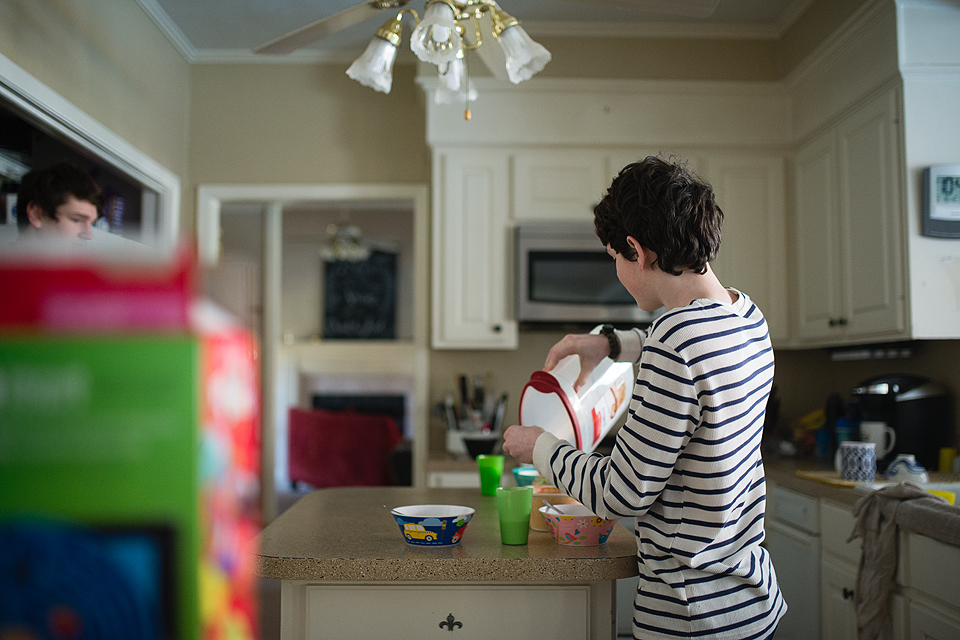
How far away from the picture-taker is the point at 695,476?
3.19ft

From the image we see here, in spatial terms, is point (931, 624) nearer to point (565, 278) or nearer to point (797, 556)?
point (797, 556)

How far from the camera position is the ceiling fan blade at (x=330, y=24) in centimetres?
169

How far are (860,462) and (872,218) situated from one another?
0.86 meters

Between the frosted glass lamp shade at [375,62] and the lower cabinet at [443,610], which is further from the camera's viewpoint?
the frosted glass lamp shade at [375,62]

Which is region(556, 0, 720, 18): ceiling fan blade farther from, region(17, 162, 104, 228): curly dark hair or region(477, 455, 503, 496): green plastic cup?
region(17, 162, 104, 228): curly dark hair

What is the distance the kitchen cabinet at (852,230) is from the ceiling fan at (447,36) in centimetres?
121

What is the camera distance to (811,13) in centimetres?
298

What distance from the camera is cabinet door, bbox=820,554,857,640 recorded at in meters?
2.14

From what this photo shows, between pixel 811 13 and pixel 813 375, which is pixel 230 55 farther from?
pixel 813 375

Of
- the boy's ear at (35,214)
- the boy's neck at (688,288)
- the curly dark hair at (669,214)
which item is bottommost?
the boy's neck at (688,288)

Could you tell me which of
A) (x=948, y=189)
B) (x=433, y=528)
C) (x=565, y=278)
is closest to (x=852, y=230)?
(x=948, y=189)

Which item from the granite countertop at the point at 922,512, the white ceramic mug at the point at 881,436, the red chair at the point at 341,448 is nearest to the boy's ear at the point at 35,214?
the granite countertop at the point at 922,512

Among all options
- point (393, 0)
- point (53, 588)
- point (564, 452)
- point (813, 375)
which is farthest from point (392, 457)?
point (53, 588)

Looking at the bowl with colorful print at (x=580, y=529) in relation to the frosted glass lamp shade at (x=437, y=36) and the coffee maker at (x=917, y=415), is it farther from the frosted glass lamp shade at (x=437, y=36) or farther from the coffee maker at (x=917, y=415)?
the coffee maker at (x=917, y=415)
